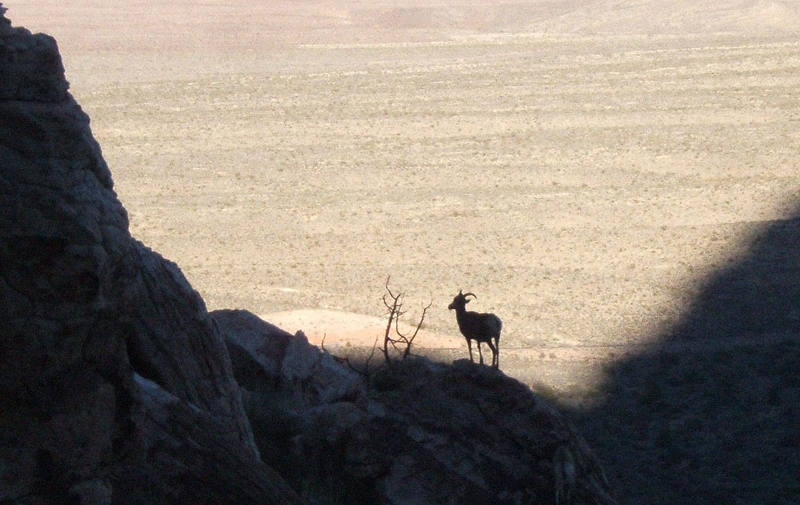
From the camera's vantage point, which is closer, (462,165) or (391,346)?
(391,346)

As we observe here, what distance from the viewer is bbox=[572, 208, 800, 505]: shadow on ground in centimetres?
1024

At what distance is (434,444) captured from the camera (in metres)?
7.14

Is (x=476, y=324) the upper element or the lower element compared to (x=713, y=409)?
upper

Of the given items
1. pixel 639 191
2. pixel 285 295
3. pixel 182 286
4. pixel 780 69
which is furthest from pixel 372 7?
pixel 182 286

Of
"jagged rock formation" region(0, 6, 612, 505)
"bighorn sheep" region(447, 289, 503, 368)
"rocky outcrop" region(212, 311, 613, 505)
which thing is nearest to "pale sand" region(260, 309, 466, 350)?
"bighorn sheep" region(447, 289, 503, 368)

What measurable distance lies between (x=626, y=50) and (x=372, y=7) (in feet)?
44.0

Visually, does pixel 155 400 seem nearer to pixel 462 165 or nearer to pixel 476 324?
pixel 476 324

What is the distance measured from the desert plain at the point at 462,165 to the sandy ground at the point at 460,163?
0.18 feet

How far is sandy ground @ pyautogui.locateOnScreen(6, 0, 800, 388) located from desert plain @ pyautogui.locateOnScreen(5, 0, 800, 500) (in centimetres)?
6

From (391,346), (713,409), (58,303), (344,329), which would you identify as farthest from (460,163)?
(58,303)

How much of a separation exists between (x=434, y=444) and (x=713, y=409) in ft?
17.5

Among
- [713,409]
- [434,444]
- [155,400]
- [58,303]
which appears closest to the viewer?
[58,303]

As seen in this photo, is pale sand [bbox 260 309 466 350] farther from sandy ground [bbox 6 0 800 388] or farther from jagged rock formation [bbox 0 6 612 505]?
jagged rock formation [bbox 0 6 612 505]

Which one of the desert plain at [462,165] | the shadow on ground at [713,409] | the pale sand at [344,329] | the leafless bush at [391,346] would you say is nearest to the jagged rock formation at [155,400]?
the leafless bush at [391,346]
